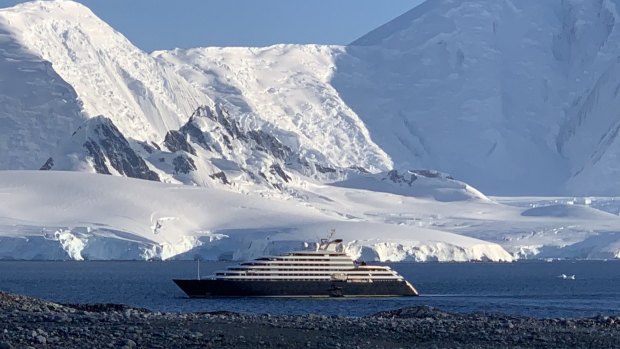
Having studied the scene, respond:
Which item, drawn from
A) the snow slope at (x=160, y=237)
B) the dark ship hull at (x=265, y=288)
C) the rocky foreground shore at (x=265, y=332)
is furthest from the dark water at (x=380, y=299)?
the snow slope at (x=160, y=237)

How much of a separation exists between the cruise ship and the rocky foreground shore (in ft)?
125

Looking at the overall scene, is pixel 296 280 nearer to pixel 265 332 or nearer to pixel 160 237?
pixel 265 332

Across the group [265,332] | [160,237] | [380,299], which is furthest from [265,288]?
[160,237]

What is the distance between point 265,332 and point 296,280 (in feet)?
152

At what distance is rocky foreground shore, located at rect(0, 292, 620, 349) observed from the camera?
4444 centimetres

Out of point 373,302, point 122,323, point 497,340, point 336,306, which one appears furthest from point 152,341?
point 373,302

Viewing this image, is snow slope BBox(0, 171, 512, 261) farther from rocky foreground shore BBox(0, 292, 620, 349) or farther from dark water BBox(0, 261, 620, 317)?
rocky foreground shore BBox(0, 292, 620, 349)

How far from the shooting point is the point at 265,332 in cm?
4850

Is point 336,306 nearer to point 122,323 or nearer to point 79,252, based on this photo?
point 122,323

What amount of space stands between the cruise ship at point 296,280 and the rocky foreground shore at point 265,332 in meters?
38.1

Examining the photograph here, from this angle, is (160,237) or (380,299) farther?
(160,237)

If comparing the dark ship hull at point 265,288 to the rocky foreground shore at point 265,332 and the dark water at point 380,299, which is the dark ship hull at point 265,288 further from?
the rocky foreground shore at point 265,332

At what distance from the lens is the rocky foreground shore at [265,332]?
44438mm

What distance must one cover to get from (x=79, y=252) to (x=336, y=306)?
106 m
